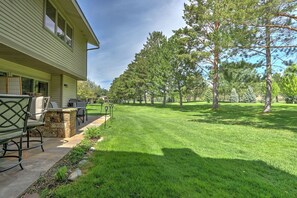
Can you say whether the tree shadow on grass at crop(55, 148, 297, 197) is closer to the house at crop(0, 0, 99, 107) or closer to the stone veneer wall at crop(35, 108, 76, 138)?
the stone veneer wall at crop(35, 108, 76, 138)

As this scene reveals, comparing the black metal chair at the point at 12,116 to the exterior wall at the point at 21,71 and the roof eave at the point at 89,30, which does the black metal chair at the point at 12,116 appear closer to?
the exterior wall at the point at 21,71

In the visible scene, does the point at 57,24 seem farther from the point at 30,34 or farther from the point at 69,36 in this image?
the point at 30,34

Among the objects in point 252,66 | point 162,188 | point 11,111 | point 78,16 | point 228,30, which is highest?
point 78,16

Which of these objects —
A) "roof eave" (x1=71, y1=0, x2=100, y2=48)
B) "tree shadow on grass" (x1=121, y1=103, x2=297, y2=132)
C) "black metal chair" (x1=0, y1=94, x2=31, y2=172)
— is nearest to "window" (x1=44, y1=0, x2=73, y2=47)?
"roof eave" (x1=71, y1=0, x2=100, y2=48)

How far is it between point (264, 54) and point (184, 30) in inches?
419

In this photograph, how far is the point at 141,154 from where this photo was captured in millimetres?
3801

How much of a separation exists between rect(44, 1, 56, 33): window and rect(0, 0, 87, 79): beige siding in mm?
295

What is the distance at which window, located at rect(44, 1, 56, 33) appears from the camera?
6.64 m

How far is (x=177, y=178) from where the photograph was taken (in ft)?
8.94

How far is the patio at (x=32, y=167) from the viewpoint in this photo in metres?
2.26

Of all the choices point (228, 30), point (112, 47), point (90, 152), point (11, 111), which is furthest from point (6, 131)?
point (112, 47)

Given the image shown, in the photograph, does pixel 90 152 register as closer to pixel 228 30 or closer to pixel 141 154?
pixel 141 154

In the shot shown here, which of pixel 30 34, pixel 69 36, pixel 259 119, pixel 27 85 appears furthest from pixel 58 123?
pixel 259 119

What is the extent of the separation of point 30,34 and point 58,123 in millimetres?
2514
